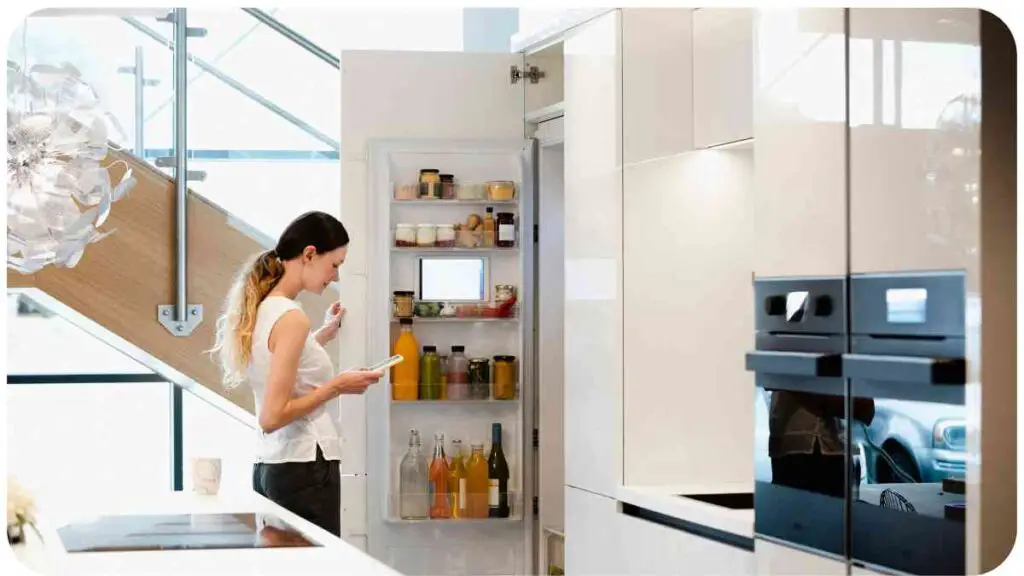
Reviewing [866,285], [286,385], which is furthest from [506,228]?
[866,285]

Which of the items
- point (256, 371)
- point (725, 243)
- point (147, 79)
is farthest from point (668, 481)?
point (147, 79)

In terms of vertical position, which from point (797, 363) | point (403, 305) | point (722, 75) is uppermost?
point (722, 75)

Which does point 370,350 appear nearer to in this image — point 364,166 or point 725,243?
point 364,166

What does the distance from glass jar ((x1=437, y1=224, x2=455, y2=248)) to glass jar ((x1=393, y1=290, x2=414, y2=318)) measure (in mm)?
227

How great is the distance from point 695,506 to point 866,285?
3.01ft

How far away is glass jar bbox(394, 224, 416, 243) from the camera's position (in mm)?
4684

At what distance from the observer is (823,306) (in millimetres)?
2672

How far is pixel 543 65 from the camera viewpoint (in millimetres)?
4805

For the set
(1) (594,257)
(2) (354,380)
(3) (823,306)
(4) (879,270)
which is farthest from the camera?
(1) (594,257)

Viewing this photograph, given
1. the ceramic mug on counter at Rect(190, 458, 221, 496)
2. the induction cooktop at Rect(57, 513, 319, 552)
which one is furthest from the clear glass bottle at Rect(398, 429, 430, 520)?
the induction cooktop at Rect(57, 513, 319, 552)

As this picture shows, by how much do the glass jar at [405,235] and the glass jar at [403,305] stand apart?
0.58 ft

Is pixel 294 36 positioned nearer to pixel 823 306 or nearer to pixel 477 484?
pixel 477 484

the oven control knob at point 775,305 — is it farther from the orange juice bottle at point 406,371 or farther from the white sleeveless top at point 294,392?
the orange juice bottle at point 406,371

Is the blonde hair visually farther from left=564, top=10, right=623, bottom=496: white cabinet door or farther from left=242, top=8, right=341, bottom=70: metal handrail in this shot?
left=242, top=8, right=341, bottom=70: metal handrail
